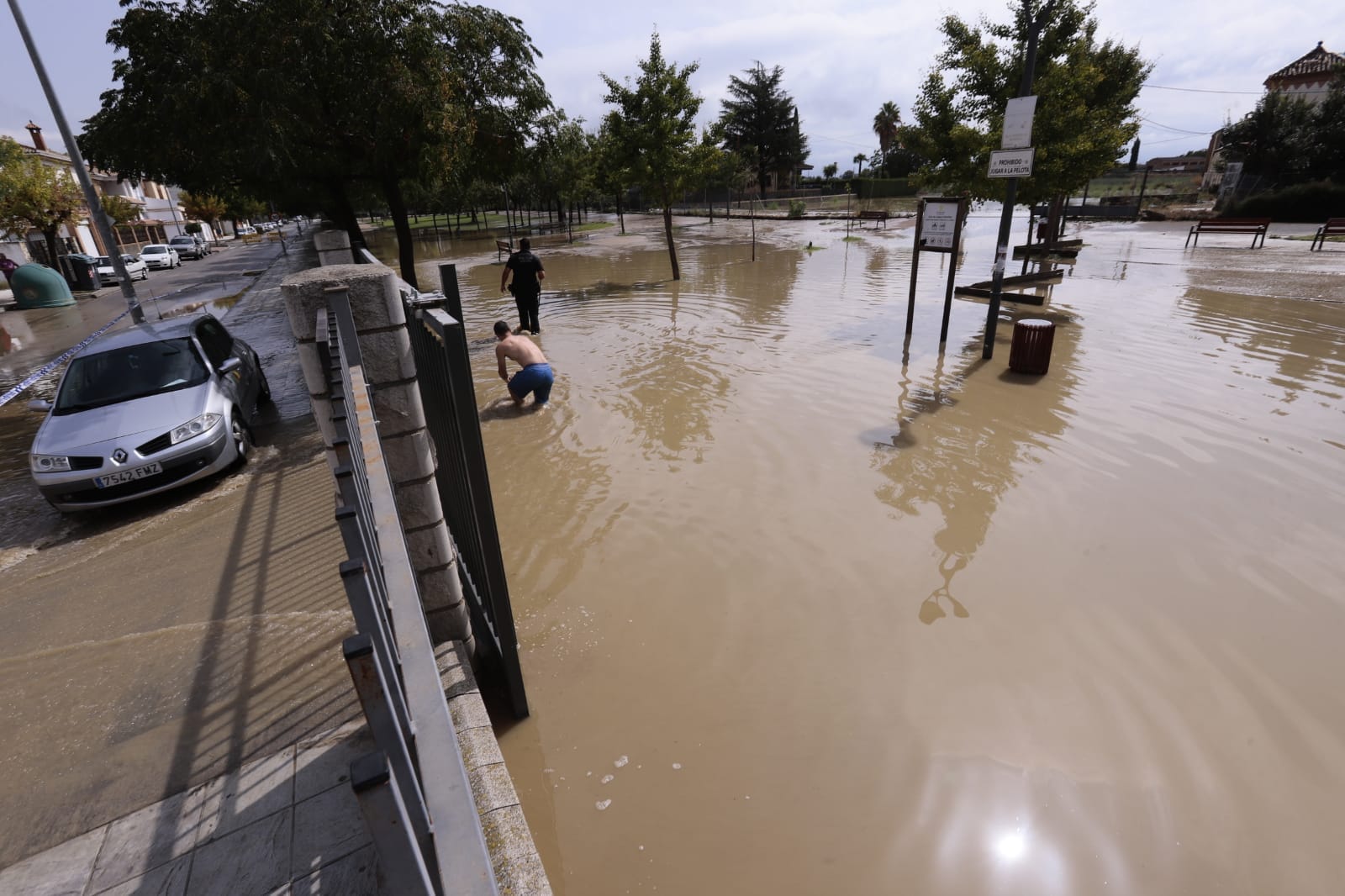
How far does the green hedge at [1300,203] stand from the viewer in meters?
30.8

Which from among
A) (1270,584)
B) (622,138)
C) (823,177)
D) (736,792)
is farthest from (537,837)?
(823,177)

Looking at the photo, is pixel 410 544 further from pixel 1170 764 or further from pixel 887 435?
pixel 887 435

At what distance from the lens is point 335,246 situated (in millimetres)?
7691

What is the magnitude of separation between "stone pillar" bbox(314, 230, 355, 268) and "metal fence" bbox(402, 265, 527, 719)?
472cm

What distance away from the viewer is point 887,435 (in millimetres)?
7320

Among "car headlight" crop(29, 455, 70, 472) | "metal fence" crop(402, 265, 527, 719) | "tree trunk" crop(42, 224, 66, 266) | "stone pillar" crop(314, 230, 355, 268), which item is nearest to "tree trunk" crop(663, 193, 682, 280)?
"stone pillar" crop(314, 230, 355, 268)

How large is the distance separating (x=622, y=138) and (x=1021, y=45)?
1032 centimetres

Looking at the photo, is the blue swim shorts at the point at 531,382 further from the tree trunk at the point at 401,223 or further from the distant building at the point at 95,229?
the distant building at the point at 95,229

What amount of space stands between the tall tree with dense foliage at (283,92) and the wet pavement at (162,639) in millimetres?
4712

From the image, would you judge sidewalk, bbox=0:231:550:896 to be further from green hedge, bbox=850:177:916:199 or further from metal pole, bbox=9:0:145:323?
green hedge, bbox=850:177:916:199

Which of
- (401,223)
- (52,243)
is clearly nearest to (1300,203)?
(401,223)

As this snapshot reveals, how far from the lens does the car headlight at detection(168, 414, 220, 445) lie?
628 centimetres

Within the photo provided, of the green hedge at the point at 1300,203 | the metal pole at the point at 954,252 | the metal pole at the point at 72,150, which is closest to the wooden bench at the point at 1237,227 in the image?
the green hedge at the point at 1300,203

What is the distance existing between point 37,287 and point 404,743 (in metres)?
28.7
